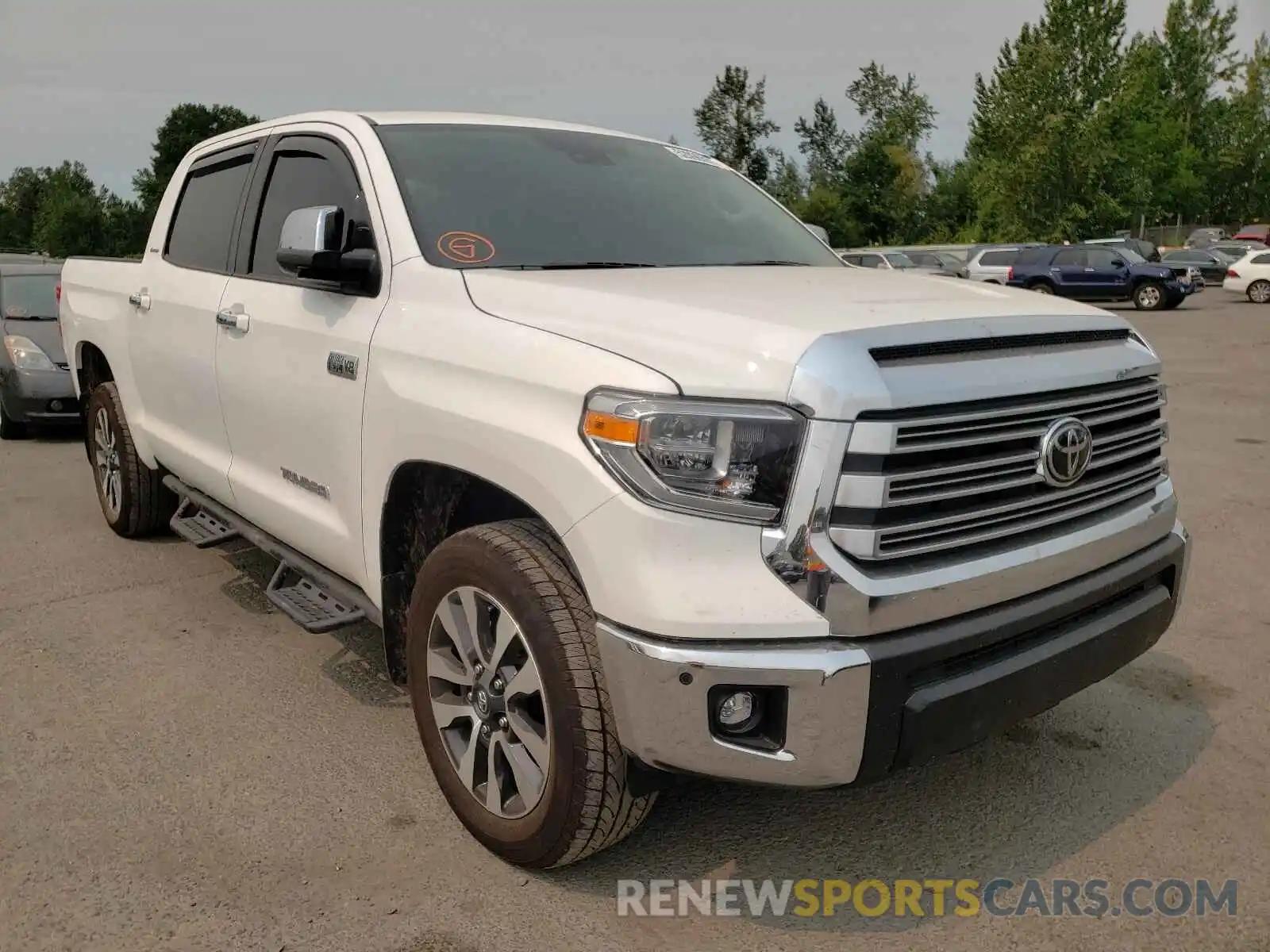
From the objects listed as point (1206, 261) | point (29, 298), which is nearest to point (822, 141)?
point (1206, 261)

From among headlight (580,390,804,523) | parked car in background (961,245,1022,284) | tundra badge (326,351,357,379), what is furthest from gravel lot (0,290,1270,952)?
parked car in background (961,245,1022,284)

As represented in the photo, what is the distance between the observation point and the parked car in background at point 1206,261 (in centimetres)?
3491

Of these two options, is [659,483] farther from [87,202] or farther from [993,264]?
[87,202]

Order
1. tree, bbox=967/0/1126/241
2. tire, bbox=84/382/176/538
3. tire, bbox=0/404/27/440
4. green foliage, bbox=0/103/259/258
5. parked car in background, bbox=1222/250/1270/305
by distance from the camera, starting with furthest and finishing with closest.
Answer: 1. green foliage, bbox=0/103/259/258
2. tree, bbox=967/0/1126/241
3. parked car in background, bbox=1222/250/1270/305
4. tire, bbox=0/404/27/440
5. tire, bbox=84/382/176/538

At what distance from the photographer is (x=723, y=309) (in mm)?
2428

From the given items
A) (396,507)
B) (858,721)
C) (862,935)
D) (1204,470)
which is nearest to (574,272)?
(396,507)

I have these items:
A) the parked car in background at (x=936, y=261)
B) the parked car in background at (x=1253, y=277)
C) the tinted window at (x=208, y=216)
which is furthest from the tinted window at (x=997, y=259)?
the tinted window at (x=208, y=216)

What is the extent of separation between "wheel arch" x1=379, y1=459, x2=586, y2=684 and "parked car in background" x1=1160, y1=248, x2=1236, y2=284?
3644 cm

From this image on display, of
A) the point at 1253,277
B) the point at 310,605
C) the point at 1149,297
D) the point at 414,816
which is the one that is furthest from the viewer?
the point at 1253,277

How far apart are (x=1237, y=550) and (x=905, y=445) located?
4194 millimetres

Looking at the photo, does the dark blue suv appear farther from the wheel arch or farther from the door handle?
the wheel arch

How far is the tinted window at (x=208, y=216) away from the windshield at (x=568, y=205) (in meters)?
1.10

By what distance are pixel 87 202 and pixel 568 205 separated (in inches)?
3124

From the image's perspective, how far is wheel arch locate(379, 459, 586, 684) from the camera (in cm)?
286
